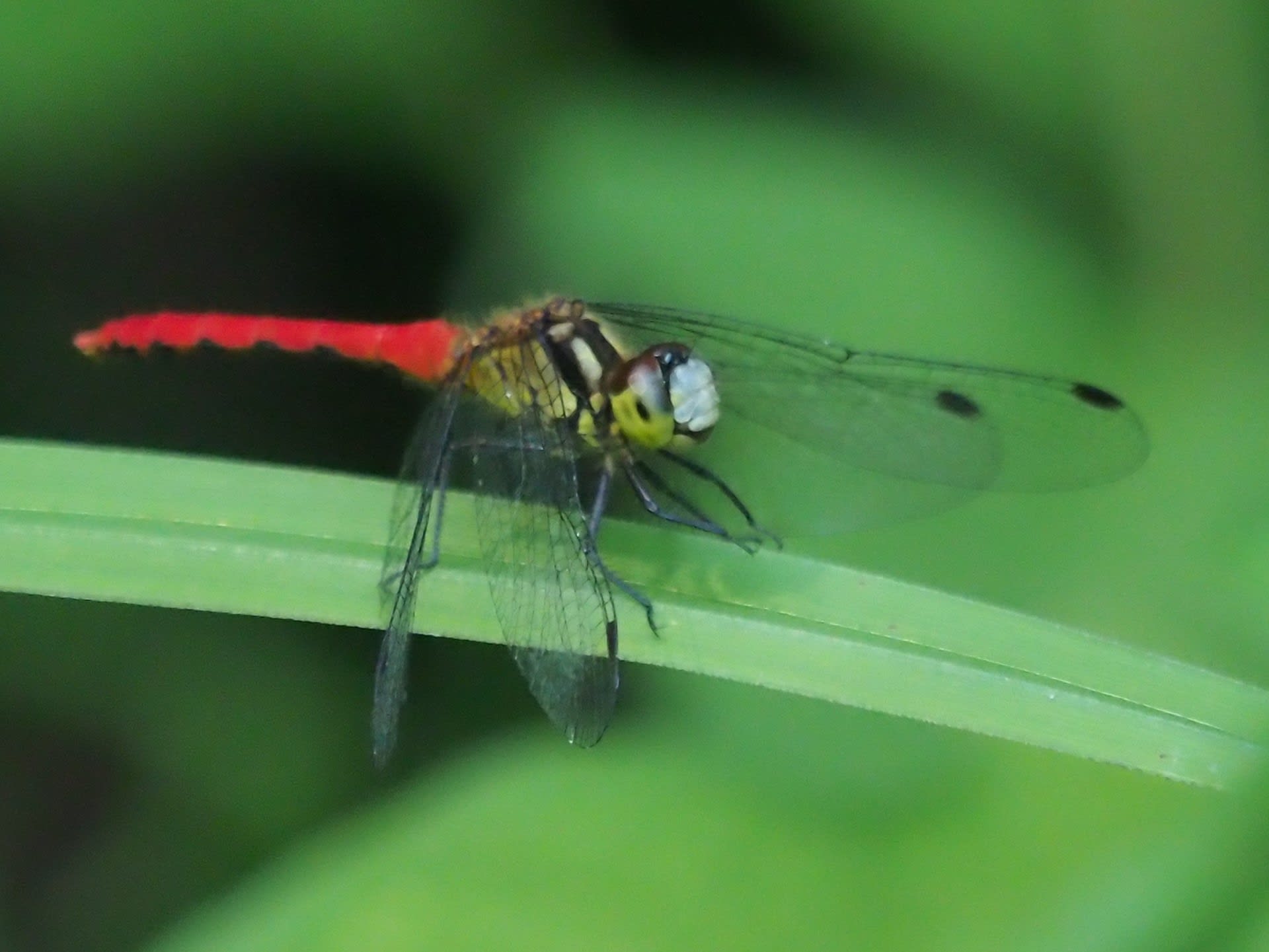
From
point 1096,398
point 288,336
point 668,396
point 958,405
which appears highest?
point 1096,398

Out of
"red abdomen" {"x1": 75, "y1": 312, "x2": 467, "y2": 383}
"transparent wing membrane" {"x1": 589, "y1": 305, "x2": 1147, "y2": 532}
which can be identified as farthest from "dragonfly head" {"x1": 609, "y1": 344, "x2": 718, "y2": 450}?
"red abdomen" {"x1": 75, "y1": 312, "x2": 467, "y2": 383}

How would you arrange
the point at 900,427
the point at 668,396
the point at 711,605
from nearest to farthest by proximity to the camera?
the point at 711,605, the point at 668,396, the point at 900,427

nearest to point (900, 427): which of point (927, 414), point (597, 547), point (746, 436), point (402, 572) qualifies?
point (927, 414)

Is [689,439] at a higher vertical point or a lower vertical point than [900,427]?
lower

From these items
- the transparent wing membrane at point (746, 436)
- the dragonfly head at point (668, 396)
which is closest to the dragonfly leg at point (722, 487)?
the transparent wing membrane at point (746, 436)

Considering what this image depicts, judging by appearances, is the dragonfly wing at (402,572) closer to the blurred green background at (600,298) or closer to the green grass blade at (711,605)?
the green grass blade at (711,605)

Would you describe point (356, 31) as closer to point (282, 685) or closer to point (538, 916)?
point (282, 685)

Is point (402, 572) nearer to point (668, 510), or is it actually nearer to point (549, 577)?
point (549, 577)
